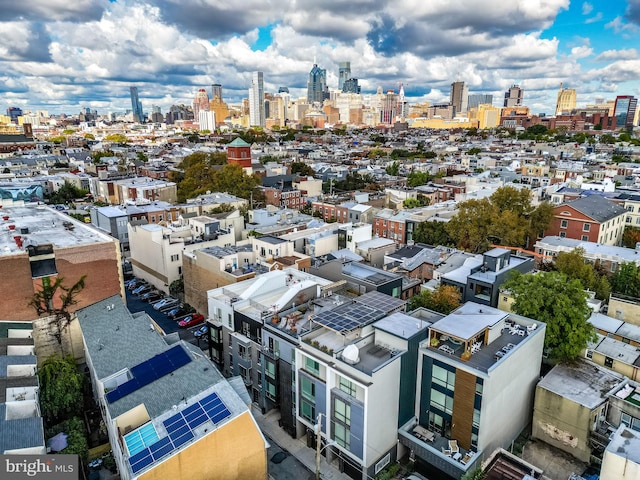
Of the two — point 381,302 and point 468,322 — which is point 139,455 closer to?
point 381,302

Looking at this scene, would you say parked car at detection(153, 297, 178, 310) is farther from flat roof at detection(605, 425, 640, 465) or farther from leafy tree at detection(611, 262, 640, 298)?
leafy tree at detection(611, 262, 640, 298)

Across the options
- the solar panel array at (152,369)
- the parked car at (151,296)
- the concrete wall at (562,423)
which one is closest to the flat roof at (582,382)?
the concrete wall at (562,423)

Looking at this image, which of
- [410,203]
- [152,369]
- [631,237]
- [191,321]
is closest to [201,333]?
[191,321]

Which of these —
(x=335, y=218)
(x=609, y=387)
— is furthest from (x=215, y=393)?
(x=335, y=218)

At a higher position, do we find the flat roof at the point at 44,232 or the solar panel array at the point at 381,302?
the flat roof at the point at 44,232

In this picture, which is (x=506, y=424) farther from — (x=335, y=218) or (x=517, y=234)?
(x=335, y=218)

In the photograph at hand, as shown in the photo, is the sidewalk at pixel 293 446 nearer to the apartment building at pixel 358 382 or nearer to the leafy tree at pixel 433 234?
the apartment building at pixel 358 382
